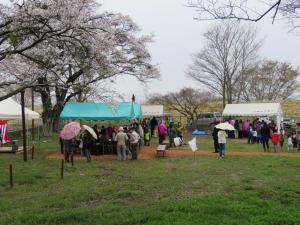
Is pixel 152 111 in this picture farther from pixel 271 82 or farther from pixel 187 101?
pixel 271 82

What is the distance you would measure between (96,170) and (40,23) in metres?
6.06

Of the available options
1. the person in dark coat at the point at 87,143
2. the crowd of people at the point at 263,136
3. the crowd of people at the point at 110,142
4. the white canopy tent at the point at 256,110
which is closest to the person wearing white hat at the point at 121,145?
the crowd of people at the point at 110,142

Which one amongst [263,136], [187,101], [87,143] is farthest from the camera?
[187,101]

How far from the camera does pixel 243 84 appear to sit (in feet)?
179

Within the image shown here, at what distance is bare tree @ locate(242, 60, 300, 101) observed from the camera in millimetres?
55281

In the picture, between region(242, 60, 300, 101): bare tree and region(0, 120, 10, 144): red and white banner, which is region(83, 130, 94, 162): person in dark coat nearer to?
region(0, 120, 10, 144): red and white banner

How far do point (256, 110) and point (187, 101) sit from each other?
55.2 ft

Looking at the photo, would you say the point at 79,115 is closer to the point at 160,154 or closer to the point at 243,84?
the point at 160,154

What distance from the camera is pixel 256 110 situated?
38.1 m

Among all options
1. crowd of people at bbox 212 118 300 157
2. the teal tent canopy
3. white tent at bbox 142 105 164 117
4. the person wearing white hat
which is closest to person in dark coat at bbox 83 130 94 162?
the person wearing white hat

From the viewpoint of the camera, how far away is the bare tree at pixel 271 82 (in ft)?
181

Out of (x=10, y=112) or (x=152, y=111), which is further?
(x=152, y=111)

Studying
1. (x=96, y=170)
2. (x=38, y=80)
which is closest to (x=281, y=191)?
(x=96, y=170)

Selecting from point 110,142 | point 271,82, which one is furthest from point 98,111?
point 271,82
